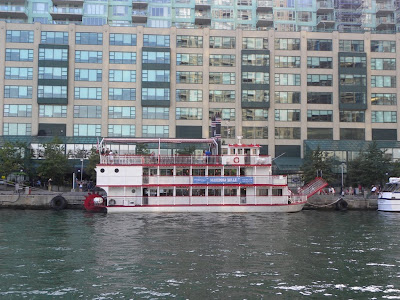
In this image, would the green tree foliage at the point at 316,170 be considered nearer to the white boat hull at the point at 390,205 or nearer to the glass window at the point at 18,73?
the white boat hull at the point at 390,205

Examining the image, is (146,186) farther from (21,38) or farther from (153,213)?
(21,38)

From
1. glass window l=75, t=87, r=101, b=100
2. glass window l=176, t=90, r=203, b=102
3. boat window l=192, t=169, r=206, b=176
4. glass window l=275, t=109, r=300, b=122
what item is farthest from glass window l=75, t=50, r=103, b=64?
boat window l=192, t=169, r=206, b=176

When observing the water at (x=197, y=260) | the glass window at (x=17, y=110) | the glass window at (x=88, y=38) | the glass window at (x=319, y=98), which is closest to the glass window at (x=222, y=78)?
the glass window at (x=319, y=98)

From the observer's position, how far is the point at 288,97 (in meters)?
85.6

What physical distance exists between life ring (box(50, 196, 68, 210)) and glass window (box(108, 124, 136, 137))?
29.9 meters

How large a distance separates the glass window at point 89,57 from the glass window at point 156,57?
761cm

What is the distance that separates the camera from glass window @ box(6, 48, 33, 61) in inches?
3174

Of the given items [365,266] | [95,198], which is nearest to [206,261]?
[365,266]

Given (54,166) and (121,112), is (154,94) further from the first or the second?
(54,166)

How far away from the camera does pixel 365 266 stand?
2281cm

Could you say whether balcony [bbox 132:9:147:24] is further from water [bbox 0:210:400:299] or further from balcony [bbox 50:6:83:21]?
water [bbox 0:210:400:299]

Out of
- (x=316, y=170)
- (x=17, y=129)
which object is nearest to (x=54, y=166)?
Result: (x=17, y=129)

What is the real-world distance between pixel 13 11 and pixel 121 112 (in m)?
32.1

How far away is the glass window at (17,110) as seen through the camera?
8000 cm
